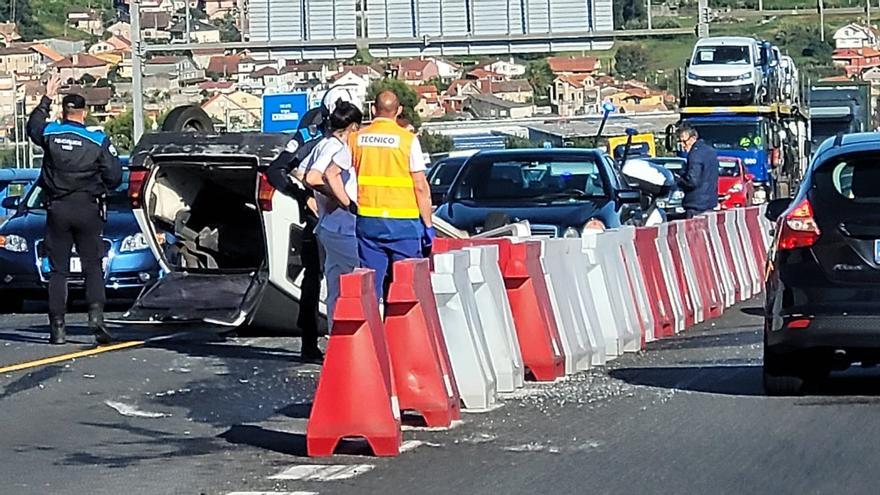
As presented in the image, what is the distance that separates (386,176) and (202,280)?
338cm

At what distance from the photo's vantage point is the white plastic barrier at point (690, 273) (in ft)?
55.6

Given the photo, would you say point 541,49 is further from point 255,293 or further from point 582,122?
point 255,293

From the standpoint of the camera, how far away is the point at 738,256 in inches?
801

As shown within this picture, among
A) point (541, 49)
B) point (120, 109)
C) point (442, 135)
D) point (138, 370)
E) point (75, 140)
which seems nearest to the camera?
point (138, 370)

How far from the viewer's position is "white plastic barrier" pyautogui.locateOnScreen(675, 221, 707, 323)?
1695 centimetres

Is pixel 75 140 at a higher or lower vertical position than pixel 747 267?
higher

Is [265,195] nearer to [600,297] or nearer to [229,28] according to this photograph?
[600,297]

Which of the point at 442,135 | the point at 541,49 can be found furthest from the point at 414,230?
the point at 442,135

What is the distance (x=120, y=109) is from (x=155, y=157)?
55.2 meters

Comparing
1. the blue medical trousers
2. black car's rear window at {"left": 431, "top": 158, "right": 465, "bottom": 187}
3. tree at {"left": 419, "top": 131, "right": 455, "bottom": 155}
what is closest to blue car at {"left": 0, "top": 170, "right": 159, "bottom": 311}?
the blue medical trousers

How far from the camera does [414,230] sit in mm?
11695

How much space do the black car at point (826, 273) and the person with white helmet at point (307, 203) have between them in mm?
3469

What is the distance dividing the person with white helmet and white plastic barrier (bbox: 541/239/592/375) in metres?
1.71

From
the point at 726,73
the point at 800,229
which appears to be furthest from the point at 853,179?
the point at 726,73
